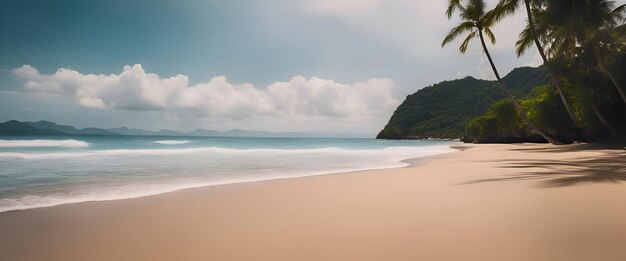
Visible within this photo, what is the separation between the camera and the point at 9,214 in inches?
142

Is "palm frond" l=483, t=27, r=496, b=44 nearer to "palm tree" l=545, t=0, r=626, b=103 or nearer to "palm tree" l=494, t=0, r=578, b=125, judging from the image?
"palm tree" l=494, t=0, r=578, b=125

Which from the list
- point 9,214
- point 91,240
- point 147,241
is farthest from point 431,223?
point 9,214

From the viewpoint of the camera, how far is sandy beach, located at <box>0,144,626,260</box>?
2.28m

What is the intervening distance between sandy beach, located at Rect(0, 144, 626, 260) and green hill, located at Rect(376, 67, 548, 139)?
83.8m

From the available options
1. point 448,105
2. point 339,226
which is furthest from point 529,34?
point 448,105

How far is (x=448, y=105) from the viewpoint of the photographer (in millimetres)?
94938

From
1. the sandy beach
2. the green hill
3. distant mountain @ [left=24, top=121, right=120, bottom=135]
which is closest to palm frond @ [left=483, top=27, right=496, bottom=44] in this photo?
the sandy beach

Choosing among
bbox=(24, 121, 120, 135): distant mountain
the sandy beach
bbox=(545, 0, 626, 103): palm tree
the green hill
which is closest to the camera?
the sandy beach

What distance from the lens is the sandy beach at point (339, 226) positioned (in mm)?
2281

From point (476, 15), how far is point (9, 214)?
24.8 meters

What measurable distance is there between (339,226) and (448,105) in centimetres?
10187

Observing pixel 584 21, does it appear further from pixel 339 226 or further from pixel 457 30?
pixel 339 226

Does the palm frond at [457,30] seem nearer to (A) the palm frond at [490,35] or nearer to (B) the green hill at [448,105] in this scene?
(A) the palm frond at [490,35]

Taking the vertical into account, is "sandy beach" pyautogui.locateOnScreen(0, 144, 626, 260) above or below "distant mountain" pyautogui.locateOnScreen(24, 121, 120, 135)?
below
